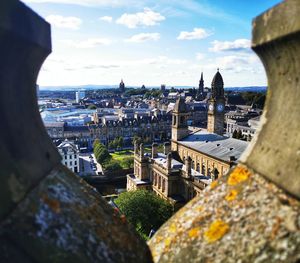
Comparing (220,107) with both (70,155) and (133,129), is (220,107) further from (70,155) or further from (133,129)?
(133,129)

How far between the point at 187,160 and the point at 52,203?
30.3m

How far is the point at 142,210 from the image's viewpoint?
85.3ft

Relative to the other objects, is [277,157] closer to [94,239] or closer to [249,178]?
[249,178]

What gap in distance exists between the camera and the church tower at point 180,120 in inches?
1766

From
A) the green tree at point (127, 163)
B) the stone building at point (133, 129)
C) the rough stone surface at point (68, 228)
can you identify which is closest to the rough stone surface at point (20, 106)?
the rough stone surface at point (68, 228)

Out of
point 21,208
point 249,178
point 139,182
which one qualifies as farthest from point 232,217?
point 139,182

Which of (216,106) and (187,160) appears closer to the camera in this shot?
(187,160)

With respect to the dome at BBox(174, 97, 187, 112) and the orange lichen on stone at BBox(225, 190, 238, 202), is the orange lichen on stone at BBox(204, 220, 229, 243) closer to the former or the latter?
the orange lichen on stone at BBox(225, 190, 238, 202)

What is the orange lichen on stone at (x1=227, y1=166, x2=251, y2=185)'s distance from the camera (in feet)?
10.4

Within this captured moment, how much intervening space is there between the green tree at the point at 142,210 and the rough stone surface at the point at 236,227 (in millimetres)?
22009

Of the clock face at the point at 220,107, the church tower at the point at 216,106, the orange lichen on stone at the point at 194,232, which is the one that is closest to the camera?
the orange lichen on stone at the point at 194,232

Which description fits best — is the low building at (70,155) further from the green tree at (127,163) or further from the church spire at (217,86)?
the church spire at (217,86)

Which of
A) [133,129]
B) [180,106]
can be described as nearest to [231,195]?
[180,106]

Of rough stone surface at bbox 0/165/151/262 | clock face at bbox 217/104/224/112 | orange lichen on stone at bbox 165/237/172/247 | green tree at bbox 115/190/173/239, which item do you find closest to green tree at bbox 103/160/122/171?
clock face at bbox 217/104/224/112
